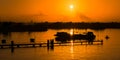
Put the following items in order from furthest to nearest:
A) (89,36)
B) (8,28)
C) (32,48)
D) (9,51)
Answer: (8,28) < (89,36) < (32,48) < (9,51)

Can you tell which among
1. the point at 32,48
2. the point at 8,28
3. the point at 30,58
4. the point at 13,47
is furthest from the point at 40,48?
the point at 8,28

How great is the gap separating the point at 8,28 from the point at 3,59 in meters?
139

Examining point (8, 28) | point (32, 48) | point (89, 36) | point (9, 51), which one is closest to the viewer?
point (9, 51)

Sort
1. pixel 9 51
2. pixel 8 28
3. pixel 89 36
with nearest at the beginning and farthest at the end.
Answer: pixel 9 51 < pixel 89 36 < pixel 8 28

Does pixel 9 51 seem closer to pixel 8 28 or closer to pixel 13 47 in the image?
pixel 13 47

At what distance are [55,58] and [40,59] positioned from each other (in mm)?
2122

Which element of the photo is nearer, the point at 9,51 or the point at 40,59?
the point at 40,59

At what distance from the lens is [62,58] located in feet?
158

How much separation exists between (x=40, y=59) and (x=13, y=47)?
13.2m

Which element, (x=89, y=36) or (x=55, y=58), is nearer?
(x=55, y=58)

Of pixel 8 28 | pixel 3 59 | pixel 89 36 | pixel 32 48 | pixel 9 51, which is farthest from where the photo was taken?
pixel 8 28

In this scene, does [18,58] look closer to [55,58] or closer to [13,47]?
[55,58]

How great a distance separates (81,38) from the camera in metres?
99.8

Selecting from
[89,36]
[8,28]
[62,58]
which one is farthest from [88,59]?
[8,28]
